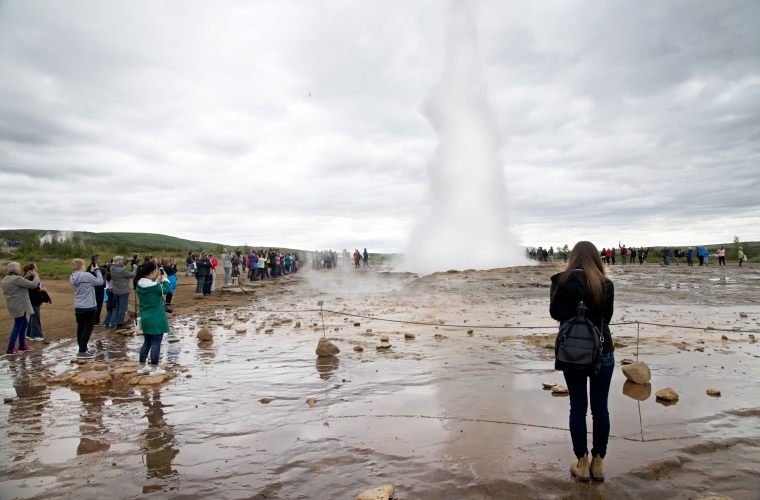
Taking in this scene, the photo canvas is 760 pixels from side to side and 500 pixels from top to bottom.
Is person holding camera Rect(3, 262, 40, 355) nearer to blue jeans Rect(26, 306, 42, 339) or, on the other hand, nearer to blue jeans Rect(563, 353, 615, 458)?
blue jeans Rect(26, 306, 42, 339)

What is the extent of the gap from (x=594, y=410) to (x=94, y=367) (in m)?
8.18

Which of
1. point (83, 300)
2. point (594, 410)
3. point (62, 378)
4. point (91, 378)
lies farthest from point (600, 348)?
point (83, 300)

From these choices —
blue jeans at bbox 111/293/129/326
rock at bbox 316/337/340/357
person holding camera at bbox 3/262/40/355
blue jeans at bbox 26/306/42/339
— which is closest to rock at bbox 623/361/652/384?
rock at bbox 316/337/340/357

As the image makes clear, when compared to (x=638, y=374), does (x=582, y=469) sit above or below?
below

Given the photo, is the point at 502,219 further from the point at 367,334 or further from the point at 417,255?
the point at 367,334

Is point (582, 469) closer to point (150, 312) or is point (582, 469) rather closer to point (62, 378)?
point (150, 312)

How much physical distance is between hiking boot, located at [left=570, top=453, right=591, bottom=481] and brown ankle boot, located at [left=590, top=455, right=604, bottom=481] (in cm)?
4

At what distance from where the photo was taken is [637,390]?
21.1 ft

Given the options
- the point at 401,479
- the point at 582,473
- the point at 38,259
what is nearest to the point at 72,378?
the point at 401,479

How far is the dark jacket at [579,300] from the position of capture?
3920mm

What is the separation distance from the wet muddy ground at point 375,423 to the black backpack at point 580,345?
3.33 feet

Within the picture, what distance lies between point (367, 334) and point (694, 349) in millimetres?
7048

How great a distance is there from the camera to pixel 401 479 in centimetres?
401

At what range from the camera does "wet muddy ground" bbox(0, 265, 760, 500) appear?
13.0ft
